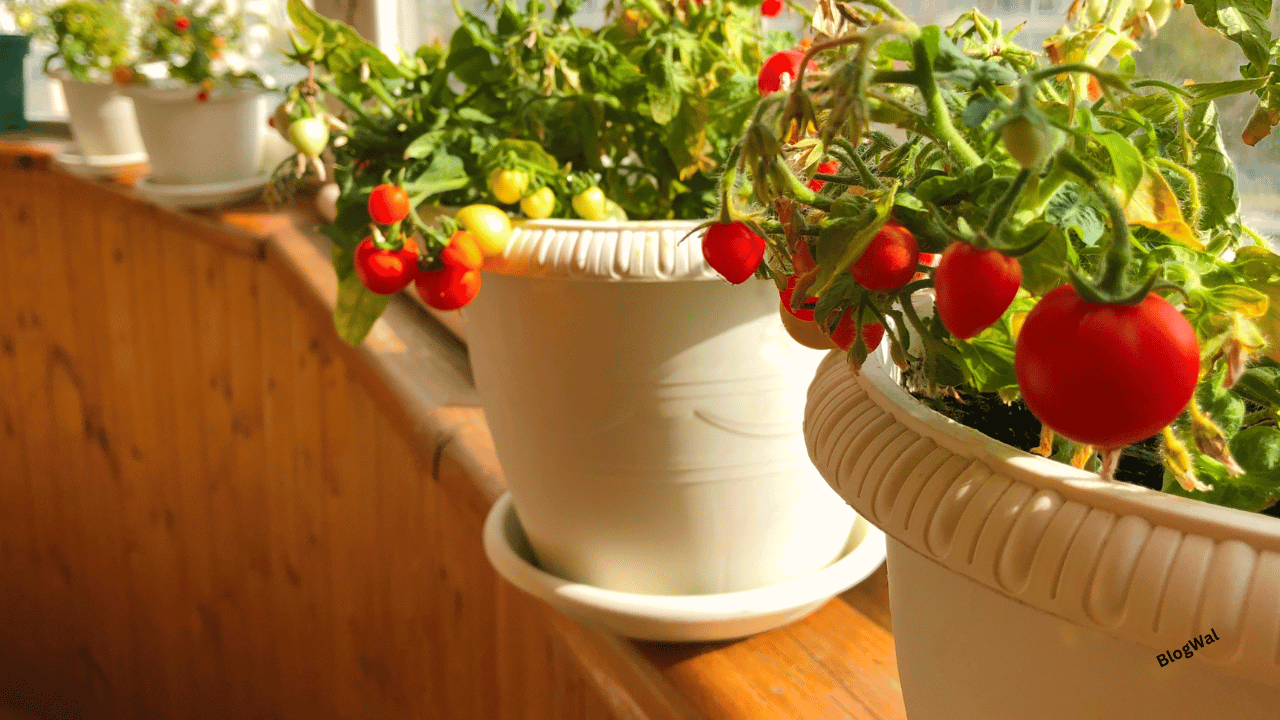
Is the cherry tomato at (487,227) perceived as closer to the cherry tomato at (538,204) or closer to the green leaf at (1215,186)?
the cherry tomato at (538,204)

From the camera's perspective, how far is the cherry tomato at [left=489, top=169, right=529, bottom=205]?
53 centimetres

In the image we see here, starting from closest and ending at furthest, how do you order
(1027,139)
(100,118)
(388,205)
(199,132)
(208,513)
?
(1027,139), (388,205), (199,132), (100,118), (208,513)

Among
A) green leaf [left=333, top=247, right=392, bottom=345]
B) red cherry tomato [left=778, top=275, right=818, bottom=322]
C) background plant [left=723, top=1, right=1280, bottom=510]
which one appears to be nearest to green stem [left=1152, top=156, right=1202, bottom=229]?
background plant [left=723, top=1, right=1280, bottom=510]

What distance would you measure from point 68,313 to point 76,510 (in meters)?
0.45

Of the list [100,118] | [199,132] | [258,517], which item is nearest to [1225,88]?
[199,132]

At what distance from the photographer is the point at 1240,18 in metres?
0.29

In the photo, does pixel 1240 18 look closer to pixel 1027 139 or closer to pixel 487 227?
pixel 1027 139

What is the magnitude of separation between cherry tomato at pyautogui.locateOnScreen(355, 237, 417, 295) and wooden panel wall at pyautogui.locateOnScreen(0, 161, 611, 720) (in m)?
0.39

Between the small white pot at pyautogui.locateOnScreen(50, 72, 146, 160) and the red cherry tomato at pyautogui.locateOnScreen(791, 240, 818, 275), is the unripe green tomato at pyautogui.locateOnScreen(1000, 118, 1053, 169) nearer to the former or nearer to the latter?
the red cherry tomato at pyautogui.locateOnScreen(791, 240, 818, 275)

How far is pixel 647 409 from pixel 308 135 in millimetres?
264

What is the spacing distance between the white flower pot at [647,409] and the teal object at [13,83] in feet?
6.87

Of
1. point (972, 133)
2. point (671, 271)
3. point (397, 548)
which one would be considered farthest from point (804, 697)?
point (397, 548)

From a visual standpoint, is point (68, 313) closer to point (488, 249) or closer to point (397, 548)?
point (397, 548)

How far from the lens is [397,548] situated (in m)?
1.31
